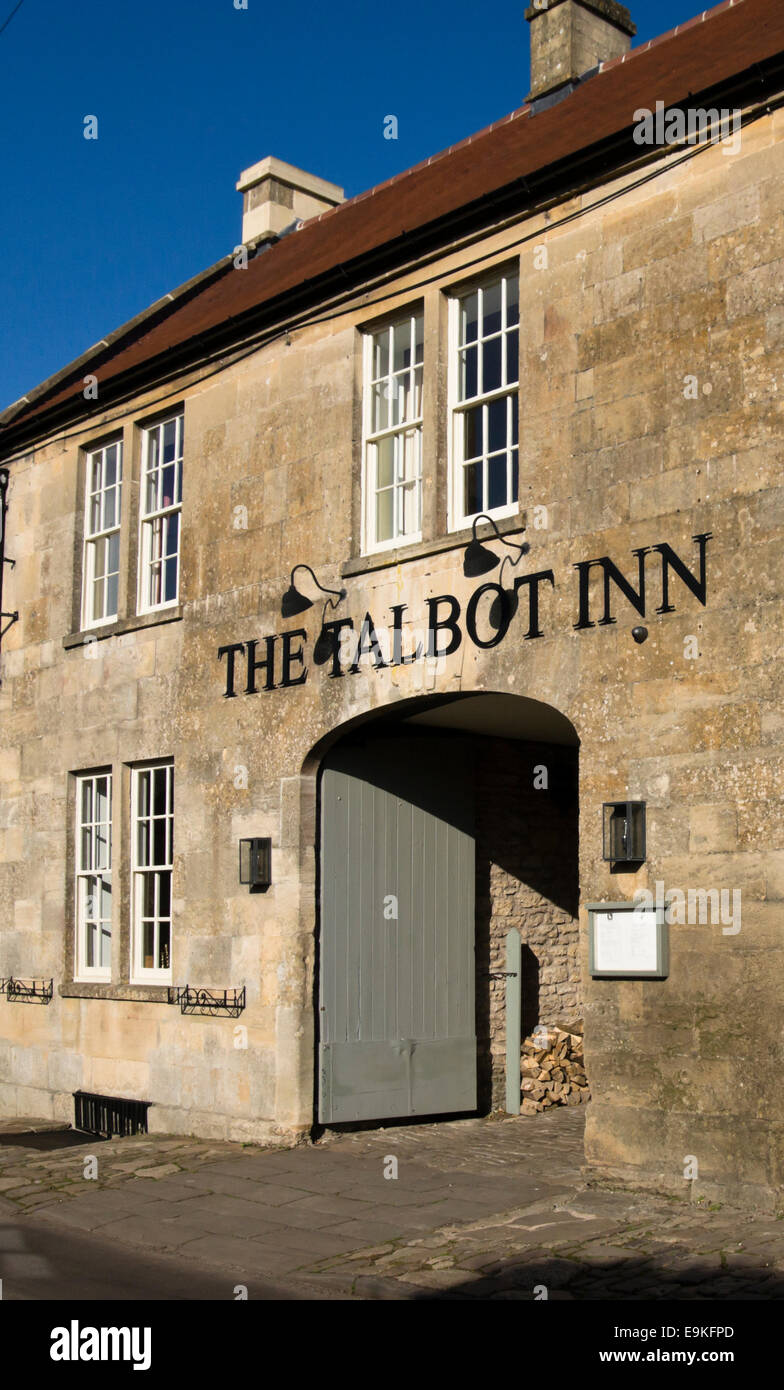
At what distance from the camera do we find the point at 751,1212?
313 inches

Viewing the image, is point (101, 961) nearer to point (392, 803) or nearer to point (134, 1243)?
point (392, 803)

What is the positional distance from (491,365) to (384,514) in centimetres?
146

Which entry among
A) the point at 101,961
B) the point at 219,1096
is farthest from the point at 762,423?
the point at 101,961

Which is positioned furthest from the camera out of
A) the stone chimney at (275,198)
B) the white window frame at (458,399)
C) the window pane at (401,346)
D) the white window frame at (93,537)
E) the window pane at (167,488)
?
the stone chimney at (275,198)

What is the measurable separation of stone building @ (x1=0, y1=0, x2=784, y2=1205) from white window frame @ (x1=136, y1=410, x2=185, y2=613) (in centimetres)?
5

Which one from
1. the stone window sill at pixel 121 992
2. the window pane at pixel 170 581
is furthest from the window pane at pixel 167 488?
the stone window sill at pixel 121 992

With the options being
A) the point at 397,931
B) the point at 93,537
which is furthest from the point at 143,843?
the point at 93,537

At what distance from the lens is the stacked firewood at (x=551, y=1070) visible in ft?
41.7

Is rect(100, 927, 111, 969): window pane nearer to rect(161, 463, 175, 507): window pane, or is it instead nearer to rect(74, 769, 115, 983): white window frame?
rect(74, 769, 115, 983): white window frame

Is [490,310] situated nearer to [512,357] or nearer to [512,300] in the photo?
[512,300]

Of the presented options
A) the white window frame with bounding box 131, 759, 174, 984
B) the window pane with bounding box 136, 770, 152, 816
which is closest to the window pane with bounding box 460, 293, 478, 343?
the white window frame with bounding box 131, 759, 174, 984

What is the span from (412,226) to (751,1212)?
7488 millimetres

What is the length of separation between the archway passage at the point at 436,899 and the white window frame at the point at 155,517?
2.88 meters

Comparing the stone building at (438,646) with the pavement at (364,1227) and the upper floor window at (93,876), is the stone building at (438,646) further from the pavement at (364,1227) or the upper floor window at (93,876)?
the pavement at (364,1227)
